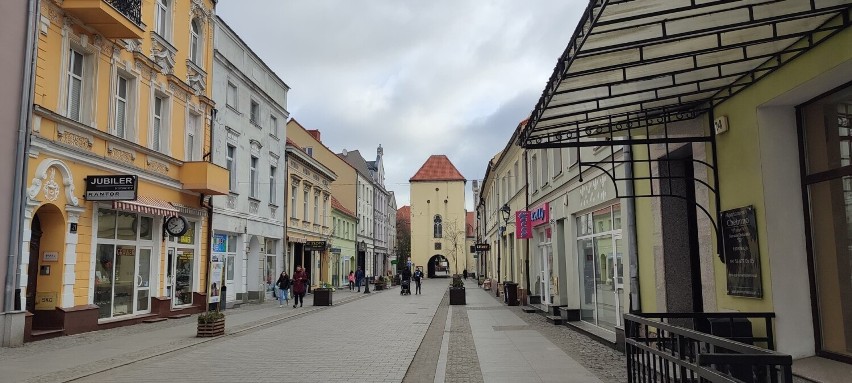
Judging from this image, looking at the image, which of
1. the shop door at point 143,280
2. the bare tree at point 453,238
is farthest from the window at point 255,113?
the bare tree at point 453,238

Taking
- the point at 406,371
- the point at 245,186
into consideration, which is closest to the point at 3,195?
the point at 406,371

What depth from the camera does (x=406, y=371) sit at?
29.3 ft

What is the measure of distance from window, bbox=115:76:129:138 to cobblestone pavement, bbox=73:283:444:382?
634 centimetres

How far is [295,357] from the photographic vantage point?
1021 cm

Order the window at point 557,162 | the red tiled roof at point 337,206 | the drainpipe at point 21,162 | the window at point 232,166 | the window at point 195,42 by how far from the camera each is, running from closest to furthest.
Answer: the drainpipe at point 21,162
the window at point 557,162
the window at point 195,42
the window at point 232,166
the red tiled roof at point 337,206

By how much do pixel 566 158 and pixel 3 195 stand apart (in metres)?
12.2

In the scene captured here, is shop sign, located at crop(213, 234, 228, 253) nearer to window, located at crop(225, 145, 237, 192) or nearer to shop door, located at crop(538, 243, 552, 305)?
window, located at crop(225, 145, 237, 192)

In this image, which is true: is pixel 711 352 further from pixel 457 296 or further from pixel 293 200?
pixel 293 200

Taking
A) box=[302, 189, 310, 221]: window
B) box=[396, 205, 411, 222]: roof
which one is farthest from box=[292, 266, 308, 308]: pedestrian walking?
box=[396, 205, 411, 222]: roof

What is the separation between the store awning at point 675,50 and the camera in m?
4.63

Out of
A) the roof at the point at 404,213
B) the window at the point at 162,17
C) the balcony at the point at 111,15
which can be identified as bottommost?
the balcony at the point at 111,15

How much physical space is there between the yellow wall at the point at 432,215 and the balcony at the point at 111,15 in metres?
59.0

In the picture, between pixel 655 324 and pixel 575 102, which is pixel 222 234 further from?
pixel 655 324

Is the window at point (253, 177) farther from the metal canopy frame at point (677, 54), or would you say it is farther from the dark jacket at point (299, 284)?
the metal canopy frame at point (677, 54)
